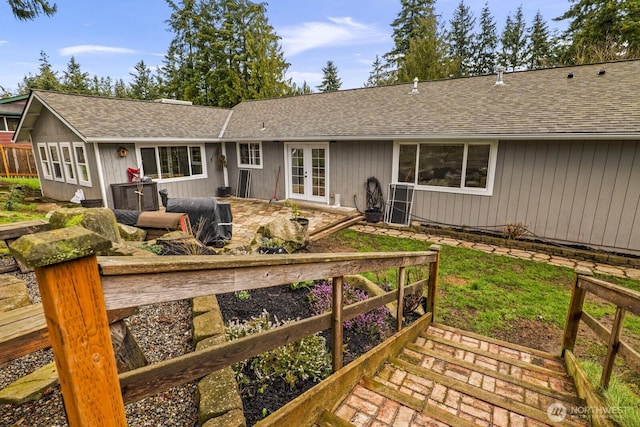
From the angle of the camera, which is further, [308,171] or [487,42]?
[487,42]

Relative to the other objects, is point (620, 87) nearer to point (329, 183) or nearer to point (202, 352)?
point (329, 183)

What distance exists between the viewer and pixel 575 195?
648cm

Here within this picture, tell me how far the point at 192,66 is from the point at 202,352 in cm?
2693

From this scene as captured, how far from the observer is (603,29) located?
16844 mm

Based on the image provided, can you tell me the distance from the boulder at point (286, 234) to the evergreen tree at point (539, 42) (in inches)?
1056

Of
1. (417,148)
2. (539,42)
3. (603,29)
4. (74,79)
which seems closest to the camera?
(417,148)

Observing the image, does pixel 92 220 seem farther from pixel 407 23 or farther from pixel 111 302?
pixel 407 23

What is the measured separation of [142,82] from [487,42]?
118 feet

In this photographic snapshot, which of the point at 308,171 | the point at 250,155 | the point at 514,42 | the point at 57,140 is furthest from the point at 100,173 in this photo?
the point at 514,42

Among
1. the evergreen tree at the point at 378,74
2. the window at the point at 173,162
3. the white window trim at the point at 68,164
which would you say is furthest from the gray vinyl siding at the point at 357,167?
the evergreen tree at the point at 378,74

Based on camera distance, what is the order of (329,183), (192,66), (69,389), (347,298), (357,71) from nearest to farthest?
(69,389) → (347,298) → (329,183) → (192,66) → (357,71)

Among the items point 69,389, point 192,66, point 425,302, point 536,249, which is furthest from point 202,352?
point 192,66

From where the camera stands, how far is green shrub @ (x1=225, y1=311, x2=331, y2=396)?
2.26 meters

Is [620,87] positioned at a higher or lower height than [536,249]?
higher
